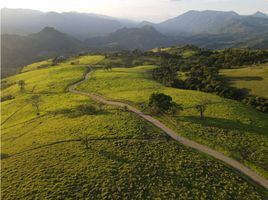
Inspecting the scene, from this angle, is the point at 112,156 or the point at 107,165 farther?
the point at 112,156

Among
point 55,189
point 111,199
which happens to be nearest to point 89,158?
point 55,189

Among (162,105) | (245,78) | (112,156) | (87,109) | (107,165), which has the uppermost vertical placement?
(162,105)

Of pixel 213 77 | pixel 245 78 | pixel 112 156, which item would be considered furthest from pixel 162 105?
pixel 245 78

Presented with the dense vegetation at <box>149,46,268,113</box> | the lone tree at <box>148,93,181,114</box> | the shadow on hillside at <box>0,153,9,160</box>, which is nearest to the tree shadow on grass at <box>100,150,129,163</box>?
the shadow on hillside at <box>0,153,9,160</box>

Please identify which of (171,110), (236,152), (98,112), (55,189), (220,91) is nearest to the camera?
(55,189)

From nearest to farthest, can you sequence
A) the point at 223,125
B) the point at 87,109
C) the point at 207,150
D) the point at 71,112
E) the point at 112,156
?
the point at 112,156 → the point at 207,150 → the point at 223,125 → the point at 87,109 → the point at 71,112

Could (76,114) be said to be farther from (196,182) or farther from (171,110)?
(196,182)

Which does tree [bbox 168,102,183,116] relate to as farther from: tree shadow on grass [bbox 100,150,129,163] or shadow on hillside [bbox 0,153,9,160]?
shadow on hillside [bbox 0,153,9,160]

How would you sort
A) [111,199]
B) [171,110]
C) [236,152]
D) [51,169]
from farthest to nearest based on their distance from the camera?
[171,110]
[236,152]
[51,169]
[111,199]

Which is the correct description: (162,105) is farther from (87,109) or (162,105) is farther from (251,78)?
(251,78)
